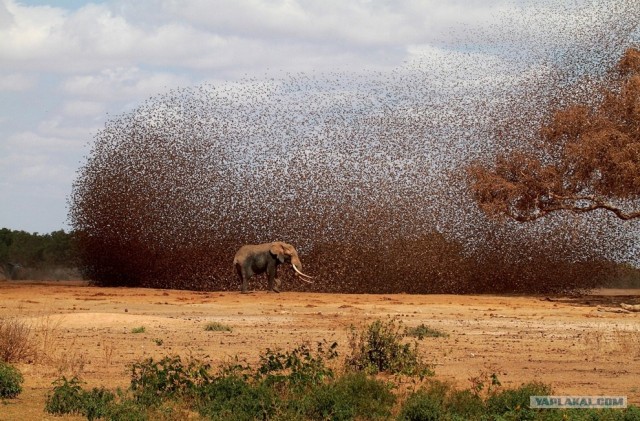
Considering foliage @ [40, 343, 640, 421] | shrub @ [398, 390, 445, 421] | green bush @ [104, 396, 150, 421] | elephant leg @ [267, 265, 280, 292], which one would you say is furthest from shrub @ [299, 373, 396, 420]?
elephant leg @ [267, 265, 280, 292]

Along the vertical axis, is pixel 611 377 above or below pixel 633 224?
below

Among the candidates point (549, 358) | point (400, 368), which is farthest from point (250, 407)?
point (549, 358)

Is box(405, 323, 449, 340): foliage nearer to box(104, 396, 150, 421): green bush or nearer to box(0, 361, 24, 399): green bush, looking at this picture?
box(0, 361, 24, 399): green bush

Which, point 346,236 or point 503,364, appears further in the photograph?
point 346,236

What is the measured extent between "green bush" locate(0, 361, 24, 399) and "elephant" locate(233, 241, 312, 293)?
1862cm

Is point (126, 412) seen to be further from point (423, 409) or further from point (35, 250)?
point (35, 250)

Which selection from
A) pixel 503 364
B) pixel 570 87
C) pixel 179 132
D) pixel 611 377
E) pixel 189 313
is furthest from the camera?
pixel 179 132

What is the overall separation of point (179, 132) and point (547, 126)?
12.7m

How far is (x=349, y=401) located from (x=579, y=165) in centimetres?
1900

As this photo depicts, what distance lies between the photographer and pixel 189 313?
75.0 feet

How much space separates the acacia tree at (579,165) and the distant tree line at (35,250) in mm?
32984

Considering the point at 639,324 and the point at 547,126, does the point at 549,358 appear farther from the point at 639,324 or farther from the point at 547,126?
the point at 547,126

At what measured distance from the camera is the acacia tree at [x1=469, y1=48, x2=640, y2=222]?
27078 mm

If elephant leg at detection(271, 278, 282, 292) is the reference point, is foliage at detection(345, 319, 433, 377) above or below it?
below
